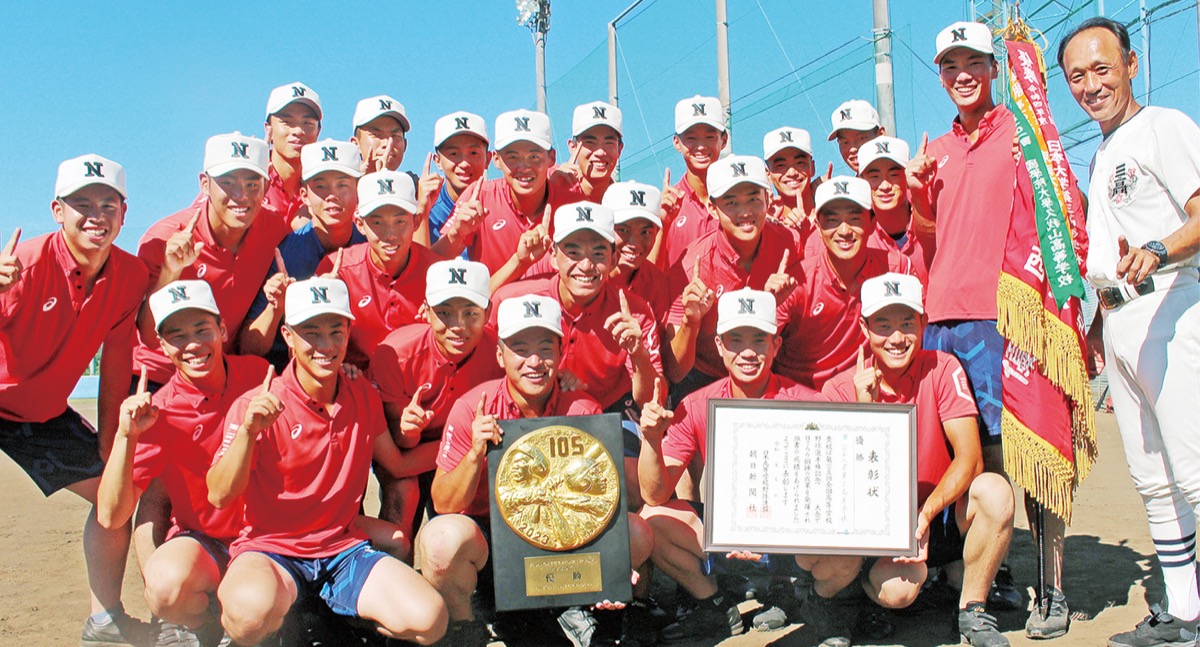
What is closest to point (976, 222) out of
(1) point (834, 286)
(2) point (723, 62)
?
(1) point (834, 286)

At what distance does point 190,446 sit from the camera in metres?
4.63

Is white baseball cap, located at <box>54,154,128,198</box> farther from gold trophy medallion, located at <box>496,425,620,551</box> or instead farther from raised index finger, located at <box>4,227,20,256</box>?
gold trophy medallion, located at <box>496,425,620,551</box>

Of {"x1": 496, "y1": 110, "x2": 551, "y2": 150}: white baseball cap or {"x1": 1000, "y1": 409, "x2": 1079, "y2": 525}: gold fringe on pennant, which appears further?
{"x1": 496, "y1": 110, "x2": 551, "y2": 150}: white baseball cap

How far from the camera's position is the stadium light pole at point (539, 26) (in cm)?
1912

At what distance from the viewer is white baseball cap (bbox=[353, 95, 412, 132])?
6.64 meters

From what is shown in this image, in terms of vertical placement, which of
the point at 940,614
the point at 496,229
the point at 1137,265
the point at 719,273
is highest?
the point at 496,229

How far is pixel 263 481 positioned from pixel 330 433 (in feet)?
1.16

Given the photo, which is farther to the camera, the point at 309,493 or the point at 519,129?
the point at 519,129

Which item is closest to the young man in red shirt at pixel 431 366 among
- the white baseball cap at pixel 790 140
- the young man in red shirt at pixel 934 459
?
the young man in red shirt at pixel 934 459

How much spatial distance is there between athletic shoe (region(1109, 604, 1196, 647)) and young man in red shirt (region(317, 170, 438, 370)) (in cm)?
375

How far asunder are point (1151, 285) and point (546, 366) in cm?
265

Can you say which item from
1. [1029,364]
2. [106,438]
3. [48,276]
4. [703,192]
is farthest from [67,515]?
[1029,364]

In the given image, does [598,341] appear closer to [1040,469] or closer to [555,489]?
[555,489]

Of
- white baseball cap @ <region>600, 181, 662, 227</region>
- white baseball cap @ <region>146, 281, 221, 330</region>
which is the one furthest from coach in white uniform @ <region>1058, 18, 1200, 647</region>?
white baseball cap @ <region>146, 281, 221, 330</region>
